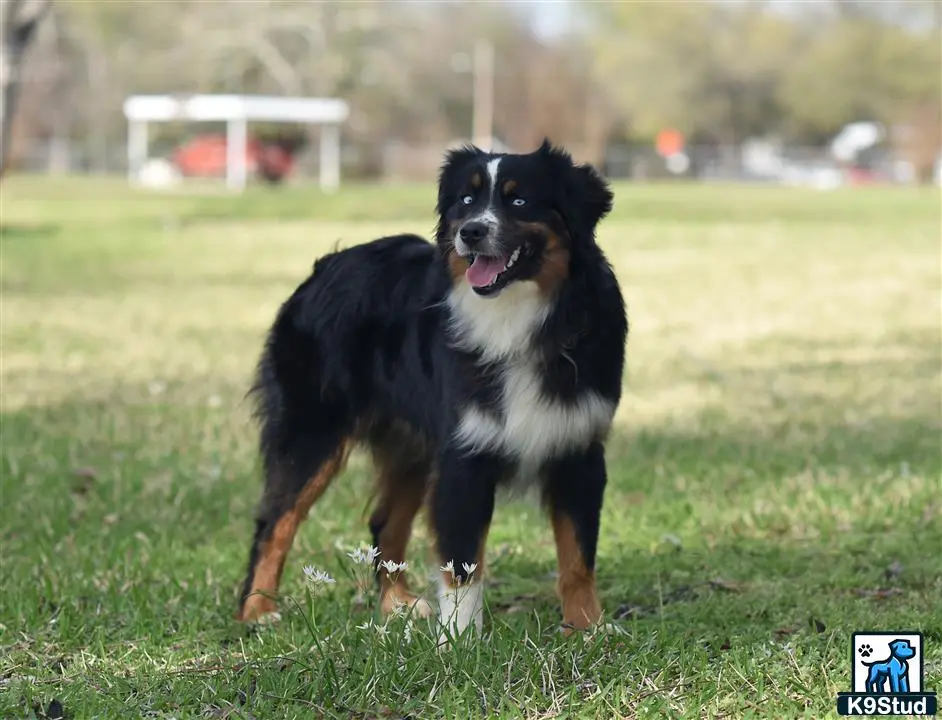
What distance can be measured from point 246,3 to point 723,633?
63894mm

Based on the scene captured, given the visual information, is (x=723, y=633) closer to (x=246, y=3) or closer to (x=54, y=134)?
(x=246, y=3)

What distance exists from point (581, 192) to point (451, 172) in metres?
0.50

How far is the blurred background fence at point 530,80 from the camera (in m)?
65.7

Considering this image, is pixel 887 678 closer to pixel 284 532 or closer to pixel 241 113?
pixel 284 532

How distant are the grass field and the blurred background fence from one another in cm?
4466

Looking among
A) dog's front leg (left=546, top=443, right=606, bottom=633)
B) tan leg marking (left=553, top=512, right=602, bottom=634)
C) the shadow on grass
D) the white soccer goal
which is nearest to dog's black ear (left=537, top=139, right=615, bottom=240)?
dog's front leg (left=546, top=443, right=606, bottom=633)

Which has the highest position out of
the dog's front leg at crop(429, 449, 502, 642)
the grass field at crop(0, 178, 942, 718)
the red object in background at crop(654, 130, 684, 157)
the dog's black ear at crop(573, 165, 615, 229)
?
the red object in background at crop(654, 130, 684, 157)

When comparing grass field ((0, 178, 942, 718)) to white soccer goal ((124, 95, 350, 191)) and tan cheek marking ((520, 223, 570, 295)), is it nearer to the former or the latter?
tan cheek marking ((520, 223, 570, 295))

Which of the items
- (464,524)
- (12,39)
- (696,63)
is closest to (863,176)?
(696,63)

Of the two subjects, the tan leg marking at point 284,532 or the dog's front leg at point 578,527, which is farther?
the tan leg marking at point 284,532

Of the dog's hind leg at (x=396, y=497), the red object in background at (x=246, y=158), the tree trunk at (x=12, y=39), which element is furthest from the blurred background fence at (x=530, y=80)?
the dog's hind leg at (x=396, y=497)

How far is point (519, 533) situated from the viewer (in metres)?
6.81

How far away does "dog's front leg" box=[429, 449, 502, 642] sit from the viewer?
491cm

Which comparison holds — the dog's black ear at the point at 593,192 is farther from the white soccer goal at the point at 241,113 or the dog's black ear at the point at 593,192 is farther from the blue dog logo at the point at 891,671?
the white soccer goal at the point at 241,113
